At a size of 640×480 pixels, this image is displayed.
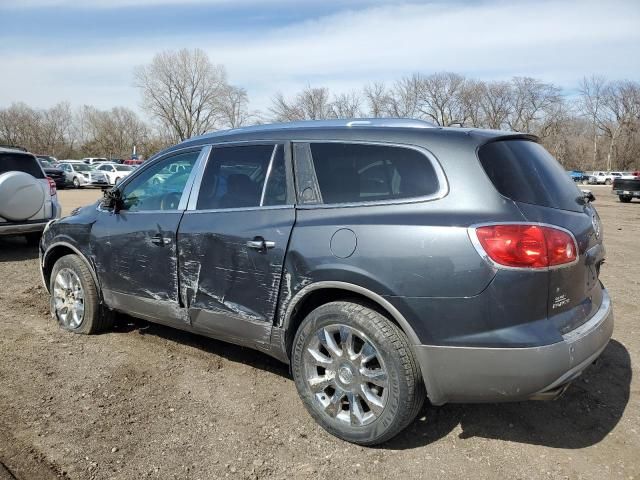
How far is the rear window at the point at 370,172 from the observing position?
2744 millimetres

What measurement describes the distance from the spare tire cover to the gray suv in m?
A: 5.18

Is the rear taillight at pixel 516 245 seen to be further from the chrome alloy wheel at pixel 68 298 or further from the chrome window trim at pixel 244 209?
the chrome alloy wheel at pixel 68 298

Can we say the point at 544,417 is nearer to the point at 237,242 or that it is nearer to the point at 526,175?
the point at 526,175

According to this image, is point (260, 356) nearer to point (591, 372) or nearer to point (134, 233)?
point (134, 233)

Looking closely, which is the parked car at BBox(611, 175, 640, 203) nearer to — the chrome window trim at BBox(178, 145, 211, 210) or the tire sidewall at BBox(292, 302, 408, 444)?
the chrome window trim at BBox(178, 145, 211, 210)

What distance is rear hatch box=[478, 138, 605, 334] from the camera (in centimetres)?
257

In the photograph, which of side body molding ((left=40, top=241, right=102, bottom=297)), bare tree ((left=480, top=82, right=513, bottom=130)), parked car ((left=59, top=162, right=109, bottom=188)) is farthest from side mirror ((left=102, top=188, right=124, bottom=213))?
bare tree ((left=480, top=82, right=513, bottom=130))

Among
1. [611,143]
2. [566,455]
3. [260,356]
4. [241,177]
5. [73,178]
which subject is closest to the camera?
[566,455]

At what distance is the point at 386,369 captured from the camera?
2.71 metres

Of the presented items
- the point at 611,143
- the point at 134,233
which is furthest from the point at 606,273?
the point at 611,143

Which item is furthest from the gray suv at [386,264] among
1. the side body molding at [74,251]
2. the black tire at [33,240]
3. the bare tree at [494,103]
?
the bare tree at [494,103]

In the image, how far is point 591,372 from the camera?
386 centimetres

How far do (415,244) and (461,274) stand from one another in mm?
265

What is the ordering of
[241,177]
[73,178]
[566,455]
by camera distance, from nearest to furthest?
1. [566,455]
2. [241,177]
3. [73,178]
